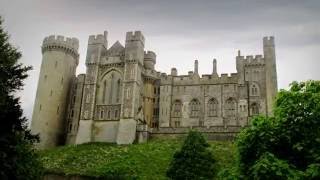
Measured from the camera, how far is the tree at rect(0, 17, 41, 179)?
23141mm

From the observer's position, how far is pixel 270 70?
66.6m

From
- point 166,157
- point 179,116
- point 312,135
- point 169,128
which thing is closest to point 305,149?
point 312,135

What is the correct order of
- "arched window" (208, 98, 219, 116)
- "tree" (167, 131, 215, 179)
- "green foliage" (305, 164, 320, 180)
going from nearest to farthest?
"green foliage" (305, 164, 320, 180) → "tree" (167, 131, 215, 179) → "arched window" (208, 98, 219, 116)

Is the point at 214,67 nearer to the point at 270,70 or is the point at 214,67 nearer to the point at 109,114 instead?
the point at 270,70

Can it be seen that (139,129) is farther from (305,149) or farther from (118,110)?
(305,149)

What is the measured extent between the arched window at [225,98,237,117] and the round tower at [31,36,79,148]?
27.9 meters

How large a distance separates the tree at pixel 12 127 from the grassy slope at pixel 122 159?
60.6ft

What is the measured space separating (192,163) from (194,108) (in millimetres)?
33910

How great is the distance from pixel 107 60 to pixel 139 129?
1382cm

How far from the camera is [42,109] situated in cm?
6869

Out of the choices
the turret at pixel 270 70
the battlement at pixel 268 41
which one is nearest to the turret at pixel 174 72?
the turret at pixel 270 70

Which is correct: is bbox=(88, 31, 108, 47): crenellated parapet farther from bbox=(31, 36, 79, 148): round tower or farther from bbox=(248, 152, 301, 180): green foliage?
bbox=(248, 152, 301, 180): green foliage

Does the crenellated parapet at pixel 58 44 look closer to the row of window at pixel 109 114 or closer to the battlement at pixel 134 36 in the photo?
the battlement at pixel 134 36

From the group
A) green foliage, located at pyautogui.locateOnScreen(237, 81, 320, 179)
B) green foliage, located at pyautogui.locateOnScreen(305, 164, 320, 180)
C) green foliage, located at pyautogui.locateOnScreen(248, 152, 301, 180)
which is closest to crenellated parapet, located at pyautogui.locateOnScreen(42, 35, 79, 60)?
green foliage, located at pyautogui.locateOnScreen(237, 81, 320, 179)
